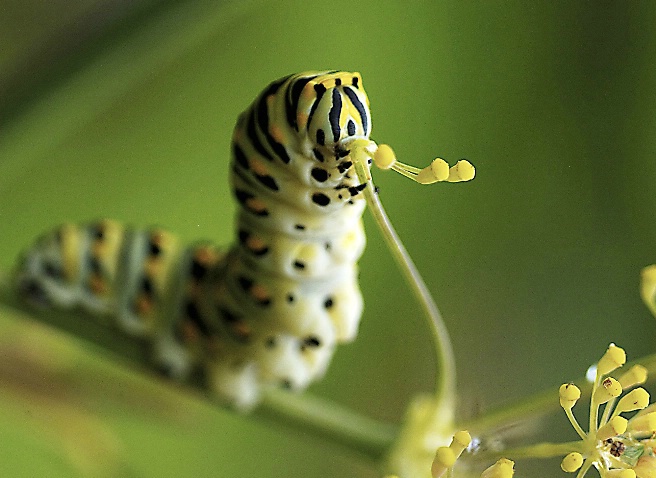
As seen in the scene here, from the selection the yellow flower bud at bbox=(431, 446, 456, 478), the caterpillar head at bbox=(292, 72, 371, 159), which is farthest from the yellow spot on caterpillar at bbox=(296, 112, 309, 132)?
the yellow flower bud at bbox=(431, 446, 456, 478)

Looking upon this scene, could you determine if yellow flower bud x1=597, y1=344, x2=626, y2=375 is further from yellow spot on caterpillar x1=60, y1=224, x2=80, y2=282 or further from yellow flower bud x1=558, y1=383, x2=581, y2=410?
yellow spot on caterpillar x1=60, y1=224, x2=80, y2=282

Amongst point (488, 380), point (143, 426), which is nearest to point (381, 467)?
point (488, 380)

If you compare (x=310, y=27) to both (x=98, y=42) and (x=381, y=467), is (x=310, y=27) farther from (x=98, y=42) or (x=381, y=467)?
(x=381, y=467)

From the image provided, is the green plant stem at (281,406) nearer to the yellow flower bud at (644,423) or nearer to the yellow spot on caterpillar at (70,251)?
the yellow spot on caterpillar at (70,251)

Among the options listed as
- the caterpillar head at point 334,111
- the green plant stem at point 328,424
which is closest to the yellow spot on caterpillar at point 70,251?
the green plant stem at point 328,424

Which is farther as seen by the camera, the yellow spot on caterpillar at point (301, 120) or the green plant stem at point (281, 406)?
the green plant stem at point (281, 406)
